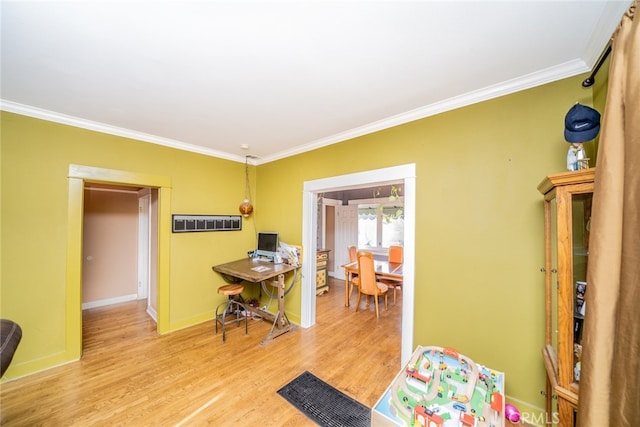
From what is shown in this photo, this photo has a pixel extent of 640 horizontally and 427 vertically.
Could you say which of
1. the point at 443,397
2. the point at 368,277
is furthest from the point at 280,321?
the point at 443,397

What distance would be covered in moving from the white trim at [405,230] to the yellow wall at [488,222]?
0.21ft

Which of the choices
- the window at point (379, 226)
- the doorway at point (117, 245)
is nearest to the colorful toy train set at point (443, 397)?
the doorway at point (117, 245)

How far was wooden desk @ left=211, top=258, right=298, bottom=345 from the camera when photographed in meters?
2.82

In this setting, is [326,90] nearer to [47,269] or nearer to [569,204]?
[569,204]

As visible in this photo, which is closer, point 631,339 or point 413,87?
point 631,339

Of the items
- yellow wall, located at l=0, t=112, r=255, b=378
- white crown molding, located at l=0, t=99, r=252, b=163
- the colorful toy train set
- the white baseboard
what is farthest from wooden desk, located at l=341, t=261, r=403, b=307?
the white baseboard

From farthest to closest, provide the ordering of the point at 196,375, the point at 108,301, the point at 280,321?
the point at 108,301 → the point at 280,321 → the point at 196,375

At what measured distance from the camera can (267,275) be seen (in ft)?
9.11

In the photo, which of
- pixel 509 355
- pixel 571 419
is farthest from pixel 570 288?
pixel 509 355

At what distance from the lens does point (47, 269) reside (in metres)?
2.27

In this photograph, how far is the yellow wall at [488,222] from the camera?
1625 mm

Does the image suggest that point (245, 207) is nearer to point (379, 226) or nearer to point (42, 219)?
point (42, 219)

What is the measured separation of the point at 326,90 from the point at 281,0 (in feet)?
2.61

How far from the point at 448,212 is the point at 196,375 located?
285 centimetres
